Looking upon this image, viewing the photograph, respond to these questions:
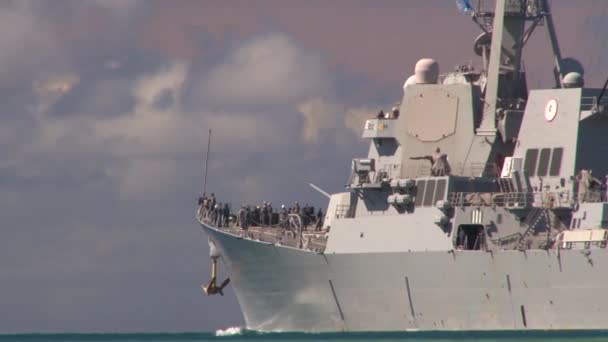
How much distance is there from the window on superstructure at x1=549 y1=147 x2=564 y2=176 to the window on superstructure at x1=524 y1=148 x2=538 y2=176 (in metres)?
0.88

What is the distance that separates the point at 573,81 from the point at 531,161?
2.96m

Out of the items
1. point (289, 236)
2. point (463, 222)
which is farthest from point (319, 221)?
point (463, 222)

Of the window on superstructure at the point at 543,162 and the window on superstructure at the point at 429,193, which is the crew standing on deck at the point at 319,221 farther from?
the window on superstructure at the point at 543,162

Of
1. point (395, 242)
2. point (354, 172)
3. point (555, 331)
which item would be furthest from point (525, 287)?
point (354, 172)

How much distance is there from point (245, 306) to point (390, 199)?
32.0 feet

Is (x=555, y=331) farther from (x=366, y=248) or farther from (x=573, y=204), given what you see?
(x=366, y=248)

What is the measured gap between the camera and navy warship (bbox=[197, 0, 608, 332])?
60.6m

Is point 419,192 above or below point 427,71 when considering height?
below

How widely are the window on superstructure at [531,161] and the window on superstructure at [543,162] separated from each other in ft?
0.86

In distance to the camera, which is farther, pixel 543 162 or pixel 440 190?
pixel 440 190

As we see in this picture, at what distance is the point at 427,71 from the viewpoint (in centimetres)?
6894

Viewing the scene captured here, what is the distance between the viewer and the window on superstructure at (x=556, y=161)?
62.7 m

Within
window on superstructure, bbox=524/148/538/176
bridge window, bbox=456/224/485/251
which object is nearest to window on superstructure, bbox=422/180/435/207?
bridge window, bbox=456/224/485/251

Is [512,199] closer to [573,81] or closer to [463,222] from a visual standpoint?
[463,222]
